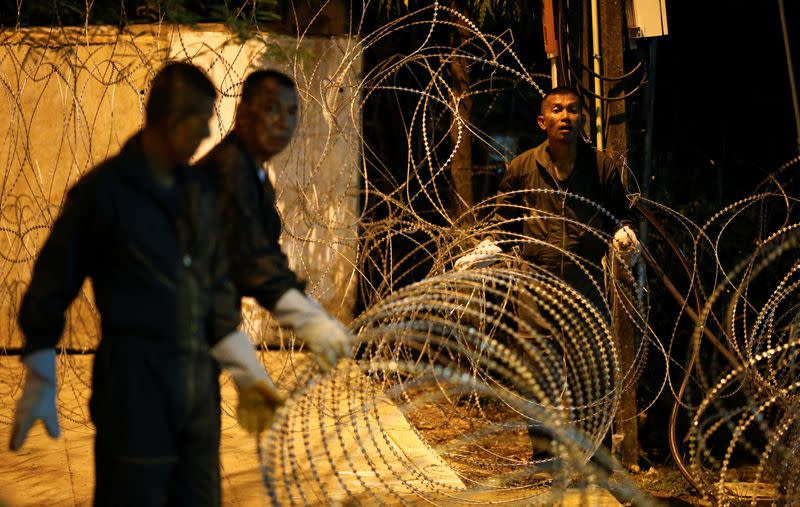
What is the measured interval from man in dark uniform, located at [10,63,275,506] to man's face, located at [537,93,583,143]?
3.07 m

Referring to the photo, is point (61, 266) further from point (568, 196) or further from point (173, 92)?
point (568, 196)

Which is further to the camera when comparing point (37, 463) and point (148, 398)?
point (37, 463)

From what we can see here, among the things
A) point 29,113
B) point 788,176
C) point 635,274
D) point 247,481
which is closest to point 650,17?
point 635,274

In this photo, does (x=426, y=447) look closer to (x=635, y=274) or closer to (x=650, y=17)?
(x=635, y=274)

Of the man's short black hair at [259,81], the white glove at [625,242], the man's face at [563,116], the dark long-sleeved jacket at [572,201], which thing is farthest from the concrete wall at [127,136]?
the man's short black hair at [259,81]

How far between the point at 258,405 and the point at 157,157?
80 cm

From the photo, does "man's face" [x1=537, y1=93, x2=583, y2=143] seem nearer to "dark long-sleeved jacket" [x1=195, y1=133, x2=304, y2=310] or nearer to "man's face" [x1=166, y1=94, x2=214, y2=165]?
"dark long-sleeved jacket" [x1=195, y1=133, x2=304, y2=310]

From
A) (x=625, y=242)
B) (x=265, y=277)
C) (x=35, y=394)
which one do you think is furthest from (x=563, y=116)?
(x=35, y=394)

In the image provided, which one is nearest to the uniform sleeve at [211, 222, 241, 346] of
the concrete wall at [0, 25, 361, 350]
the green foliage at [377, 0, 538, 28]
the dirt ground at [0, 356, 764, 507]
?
the dirt ground at [0, 356, 764, 507]

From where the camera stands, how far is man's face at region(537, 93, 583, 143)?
18.5ft

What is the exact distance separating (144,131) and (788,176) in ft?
27.6

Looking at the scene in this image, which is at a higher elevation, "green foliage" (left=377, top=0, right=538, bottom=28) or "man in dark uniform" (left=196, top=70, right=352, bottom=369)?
"green foliage" (left=377, top=0, right=538, bottom=28)

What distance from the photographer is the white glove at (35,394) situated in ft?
9.29

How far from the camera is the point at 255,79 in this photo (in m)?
3.37
